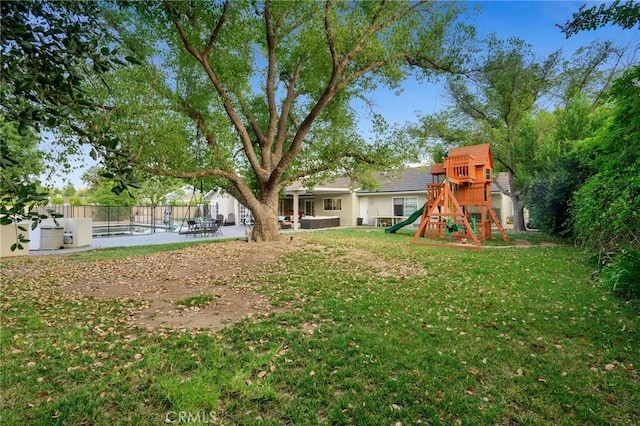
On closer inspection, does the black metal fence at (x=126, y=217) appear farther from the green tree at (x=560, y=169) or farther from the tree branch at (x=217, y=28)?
the green tree at (x=560, y=169)

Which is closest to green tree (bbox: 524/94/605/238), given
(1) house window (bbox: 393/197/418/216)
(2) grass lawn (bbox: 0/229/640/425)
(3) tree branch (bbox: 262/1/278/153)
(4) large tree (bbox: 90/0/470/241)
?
(4) large tree (bbox: 90/0/470/241)

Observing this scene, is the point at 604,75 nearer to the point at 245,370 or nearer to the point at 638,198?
the point at 638,198

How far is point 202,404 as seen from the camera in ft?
8.87

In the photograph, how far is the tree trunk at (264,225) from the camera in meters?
10.9

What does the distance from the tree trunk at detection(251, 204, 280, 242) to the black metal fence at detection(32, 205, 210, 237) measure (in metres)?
7.54

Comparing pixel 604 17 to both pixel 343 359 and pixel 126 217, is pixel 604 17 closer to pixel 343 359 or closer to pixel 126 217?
pixel 343 359

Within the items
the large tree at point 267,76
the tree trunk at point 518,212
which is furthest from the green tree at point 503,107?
the large tree at point 267,76

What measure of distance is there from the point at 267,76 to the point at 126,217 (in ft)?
77.1

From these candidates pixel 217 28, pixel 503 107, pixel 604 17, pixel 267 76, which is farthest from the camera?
pixel 503 107

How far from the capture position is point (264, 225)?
10992mm

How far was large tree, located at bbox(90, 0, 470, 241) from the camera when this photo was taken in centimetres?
874

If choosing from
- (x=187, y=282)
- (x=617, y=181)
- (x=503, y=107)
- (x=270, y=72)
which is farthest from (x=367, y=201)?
(x=187, y=282)

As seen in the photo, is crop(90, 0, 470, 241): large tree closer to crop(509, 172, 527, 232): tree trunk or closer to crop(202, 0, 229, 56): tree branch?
crop(202, 0, 229, 56): tree branch

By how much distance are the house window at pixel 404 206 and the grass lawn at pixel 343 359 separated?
664 inches
